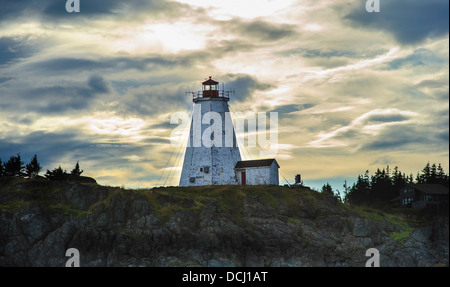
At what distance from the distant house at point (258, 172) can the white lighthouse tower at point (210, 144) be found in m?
0.83

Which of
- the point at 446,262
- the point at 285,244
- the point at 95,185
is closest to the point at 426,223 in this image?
the point at 446,262

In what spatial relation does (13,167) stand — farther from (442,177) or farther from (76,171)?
(442,177)

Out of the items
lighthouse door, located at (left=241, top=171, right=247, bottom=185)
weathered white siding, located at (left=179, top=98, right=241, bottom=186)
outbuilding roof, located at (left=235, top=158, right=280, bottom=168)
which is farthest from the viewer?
lighthouse door, located at (left=241, top=171, right=247, bottom=185)

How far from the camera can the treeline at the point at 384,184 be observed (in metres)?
84.9

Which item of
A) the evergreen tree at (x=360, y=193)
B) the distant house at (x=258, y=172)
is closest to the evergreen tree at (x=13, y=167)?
the distant house at (x=258, y=172)

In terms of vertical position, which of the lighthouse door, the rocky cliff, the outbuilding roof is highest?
the outbuilding roof

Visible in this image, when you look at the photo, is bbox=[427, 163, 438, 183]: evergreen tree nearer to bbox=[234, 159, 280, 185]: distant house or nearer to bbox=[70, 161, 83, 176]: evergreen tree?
bbox=[234, 159, 280, 185]: distant house

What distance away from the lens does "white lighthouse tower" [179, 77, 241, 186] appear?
232 ft

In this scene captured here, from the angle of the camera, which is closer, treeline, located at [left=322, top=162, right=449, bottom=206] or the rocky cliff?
the rocky cliff

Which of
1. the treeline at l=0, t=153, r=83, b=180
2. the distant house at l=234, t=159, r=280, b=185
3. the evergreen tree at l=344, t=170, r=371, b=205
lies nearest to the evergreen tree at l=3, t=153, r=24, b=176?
the treeline at l=0, t=153, r=83, b=180

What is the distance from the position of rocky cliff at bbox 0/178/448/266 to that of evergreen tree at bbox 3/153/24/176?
676 cm

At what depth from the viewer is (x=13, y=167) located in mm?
70375
